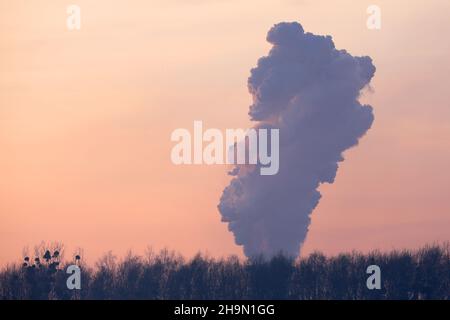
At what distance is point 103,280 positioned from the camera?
149125 mm

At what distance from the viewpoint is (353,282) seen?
146m

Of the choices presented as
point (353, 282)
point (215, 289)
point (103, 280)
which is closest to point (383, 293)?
point (353, 282)

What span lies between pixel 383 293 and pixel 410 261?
10.2m

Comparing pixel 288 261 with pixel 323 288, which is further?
pixel 288 261

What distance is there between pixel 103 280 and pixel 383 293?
2676 cm

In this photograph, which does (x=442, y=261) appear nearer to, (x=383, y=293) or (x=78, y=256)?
(x=383, y=293)

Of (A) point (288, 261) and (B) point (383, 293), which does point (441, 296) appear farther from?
(A) point (288, 261)

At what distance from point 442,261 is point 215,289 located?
2186 cm
